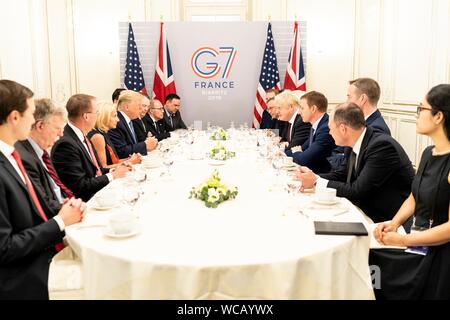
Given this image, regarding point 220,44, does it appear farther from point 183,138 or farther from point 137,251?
point 137,251

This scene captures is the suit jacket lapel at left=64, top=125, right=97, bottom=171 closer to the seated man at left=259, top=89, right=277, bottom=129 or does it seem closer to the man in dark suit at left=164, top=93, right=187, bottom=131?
the man in dark suit at left=164, top=93, right=187, bottom=131

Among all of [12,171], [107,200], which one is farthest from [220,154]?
[12,171]

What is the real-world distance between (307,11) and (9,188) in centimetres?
754

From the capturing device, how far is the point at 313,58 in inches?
335

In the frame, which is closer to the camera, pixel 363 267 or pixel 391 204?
pixel 363 267

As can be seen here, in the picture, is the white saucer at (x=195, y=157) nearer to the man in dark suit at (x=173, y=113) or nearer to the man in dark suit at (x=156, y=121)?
the man in dark suit at (x=156, y=121)

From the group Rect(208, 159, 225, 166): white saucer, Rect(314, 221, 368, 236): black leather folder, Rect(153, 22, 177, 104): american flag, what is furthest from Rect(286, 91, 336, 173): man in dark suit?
Rect(153, 22, 177, 104): american flag

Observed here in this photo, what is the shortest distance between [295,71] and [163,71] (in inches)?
93.3

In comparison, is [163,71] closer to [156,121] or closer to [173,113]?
[173,113]

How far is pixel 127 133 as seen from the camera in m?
5.14

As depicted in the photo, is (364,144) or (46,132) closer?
(46,132)

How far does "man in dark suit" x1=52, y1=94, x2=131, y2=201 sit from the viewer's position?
10.1 feet

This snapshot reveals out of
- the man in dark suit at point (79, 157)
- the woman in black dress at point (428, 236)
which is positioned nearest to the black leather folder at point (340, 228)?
the woman in black dress at point (428, 236)
